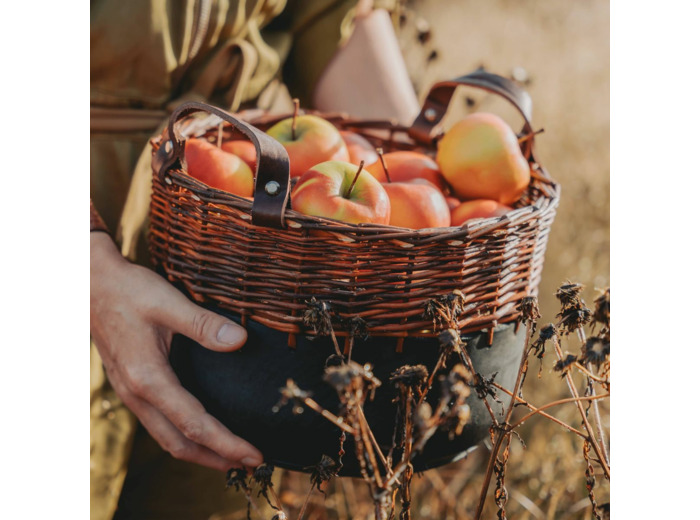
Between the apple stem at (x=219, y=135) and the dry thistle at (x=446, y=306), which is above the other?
the apple stem at (x=219, y=135)

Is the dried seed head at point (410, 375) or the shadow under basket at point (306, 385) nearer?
the dried seed head at point (410, 375)

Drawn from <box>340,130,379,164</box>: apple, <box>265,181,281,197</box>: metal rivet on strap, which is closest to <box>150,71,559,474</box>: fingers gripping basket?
<box>265,181,281,197</box>: metal rivet on strap

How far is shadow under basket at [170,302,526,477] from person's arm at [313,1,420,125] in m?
0.61

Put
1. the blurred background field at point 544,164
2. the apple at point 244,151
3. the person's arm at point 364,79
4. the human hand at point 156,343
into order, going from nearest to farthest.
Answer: the human hand at point 156,343 → the apple at point 244,151 → the person's arm at point 364,79 → the blurred background field at point 544,164

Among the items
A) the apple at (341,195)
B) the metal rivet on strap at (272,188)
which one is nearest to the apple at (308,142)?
the apple at (341,195)

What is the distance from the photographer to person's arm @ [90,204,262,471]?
68cm

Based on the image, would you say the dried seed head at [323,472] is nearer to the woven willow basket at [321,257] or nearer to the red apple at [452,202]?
the woven willow basket at [321,257]

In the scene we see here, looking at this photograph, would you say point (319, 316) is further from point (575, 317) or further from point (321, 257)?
point (575, 317)

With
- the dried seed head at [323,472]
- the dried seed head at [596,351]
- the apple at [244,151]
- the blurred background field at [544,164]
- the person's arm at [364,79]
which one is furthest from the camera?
the blurred background field at [544,164]

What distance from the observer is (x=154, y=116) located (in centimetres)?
98

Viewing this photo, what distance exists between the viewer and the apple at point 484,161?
2.68 feet

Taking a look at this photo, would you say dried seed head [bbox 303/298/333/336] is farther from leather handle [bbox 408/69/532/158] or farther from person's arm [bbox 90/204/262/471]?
leather handle [bbox 408/69/532/158]

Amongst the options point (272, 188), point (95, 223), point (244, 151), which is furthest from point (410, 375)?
point (95, 223)

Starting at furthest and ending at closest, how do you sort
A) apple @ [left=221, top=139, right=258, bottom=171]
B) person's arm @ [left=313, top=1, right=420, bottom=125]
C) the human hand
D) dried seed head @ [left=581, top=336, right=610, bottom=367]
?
person's arm @ [left=313, top=1, right=420, bottom=125]
apple @ [left=221, top=139, right=258, bottom=171]
the human hand
dried seed head @ [left=581, top=336, right=610, bottom=367]
